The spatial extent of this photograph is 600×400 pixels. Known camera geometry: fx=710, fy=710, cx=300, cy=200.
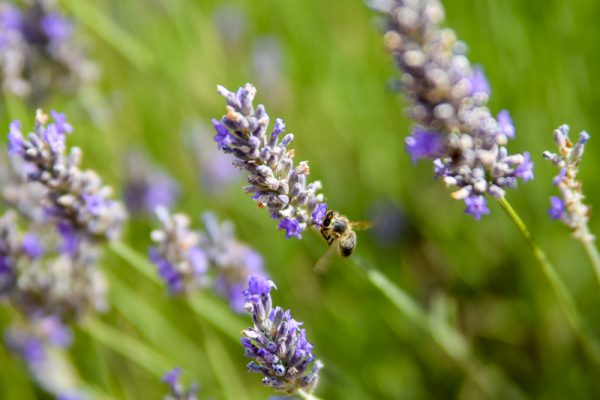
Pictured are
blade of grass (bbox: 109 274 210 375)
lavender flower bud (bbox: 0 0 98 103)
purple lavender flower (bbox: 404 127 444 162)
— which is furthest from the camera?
blade of grass (bbox: 109 274 210 375)

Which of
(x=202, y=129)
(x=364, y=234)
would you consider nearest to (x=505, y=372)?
(x=364, y=234)

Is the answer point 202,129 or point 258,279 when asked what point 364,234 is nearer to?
point 202,129

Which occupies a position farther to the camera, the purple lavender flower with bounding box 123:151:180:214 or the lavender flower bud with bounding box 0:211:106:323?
the purple lavender flower with bounding box 123:151:180:214

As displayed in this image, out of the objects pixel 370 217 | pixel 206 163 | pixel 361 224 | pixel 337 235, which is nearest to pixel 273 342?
pixel 337 235

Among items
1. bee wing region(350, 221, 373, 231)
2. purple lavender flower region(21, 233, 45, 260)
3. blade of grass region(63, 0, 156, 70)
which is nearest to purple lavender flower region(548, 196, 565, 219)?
bee wing region(350, 221, 373, 231)

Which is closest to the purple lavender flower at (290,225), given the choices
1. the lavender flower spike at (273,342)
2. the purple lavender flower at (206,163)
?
the lavender flower spike at (273,342)

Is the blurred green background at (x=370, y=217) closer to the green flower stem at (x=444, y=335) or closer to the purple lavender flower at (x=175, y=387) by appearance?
the green flower stem at (x=444, y=335)

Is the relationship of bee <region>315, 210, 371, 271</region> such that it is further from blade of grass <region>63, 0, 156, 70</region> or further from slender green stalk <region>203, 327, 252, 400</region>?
blade of grass <region>63, 0, 156, 70</region>

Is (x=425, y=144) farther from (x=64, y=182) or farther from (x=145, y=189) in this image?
(x=145, y=189)
